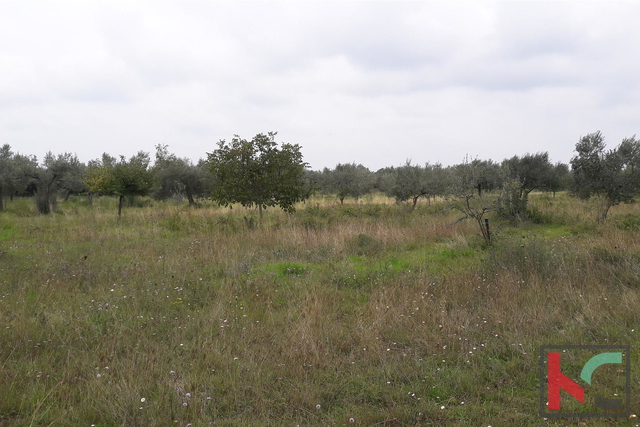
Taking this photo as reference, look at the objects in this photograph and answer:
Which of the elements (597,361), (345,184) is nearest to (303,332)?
(597,361)

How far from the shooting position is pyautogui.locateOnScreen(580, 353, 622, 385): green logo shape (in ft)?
11.8

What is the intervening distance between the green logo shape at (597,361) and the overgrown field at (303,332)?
16 cm

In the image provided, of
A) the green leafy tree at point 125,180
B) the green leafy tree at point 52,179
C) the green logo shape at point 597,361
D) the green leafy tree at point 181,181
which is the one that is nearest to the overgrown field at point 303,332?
the green logo shape at point 597,361

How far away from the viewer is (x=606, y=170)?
1395 cm

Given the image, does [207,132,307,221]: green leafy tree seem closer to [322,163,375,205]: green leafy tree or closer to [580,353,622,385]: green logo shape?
[580,353,622,385]: green logo shape

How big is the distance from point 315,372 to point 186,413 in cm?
123

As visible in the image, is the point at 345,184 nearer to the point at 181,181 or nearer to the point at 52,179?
the point at 181,181

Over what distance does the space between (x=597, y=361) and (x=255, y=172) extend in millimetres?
12510

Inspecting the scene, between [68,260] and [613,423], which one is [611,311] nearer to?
[613,423]

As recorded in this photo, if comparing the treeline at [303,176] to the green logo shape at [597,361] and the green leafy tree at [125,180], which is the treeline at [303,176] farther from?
the green logo shape at [597,361]

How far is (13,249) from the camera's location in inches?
404

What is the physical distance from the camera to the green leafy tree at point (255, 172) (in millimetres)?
14602

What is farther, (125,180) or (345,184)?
(345,184)

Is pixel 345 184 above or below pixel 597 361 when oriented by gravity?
above
